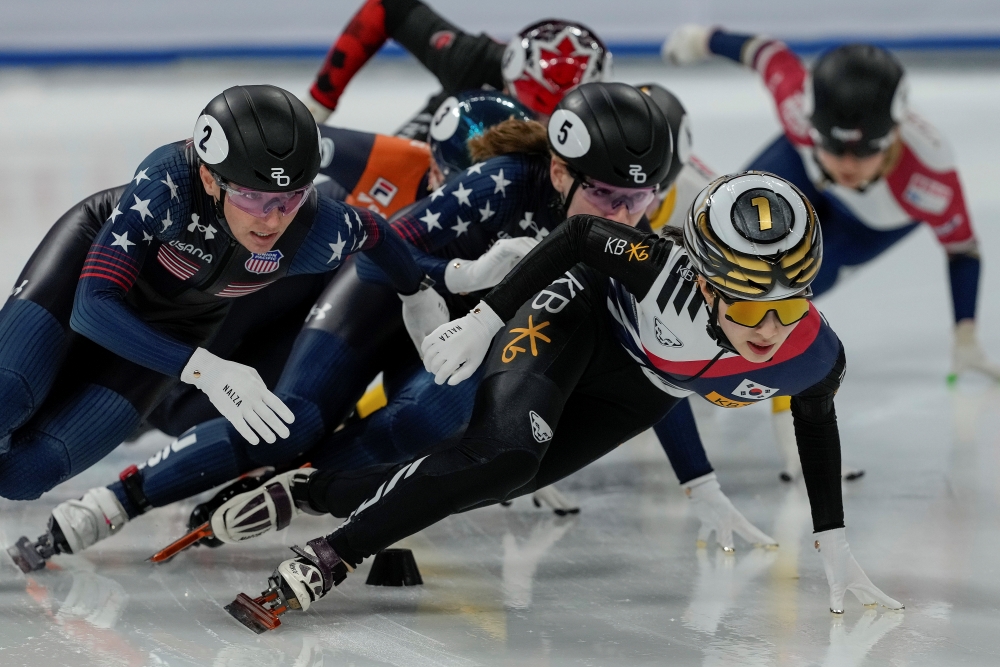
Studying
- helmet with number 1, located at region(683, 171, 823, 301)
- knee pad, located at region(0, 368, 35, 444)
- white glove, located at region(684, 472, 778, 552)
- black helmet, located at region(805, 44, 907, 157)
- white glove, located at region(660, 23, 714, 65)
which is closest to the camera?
helmet with number 1, located at region(683, 171, 823, 301)

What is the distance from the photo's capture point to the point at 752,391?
3.14 meters

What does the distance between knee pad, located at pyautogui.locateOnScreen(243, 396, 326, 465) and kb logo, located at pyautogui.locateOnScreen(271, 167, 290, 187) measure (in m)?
0.75

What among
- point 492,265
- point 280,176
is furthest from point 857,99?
point 280,176

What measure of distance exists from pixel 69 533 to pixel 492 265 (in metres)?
1.32

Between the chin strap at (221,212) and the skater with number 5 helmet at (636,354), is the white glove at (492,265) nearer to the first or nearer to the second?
the skater with number 5 helmet at (636,354)

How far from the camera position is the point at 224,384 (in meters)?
2.95

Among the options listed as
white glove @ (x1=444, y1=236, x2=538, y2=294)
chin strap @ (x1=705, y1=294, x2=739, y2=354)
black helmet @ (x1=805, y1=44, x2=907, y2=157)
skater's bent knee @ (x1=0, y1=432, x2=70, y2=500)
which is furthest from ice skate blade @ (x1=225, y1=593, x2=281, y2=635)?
black helmet @ (x1=805, y1=44, x2=907, y2=157)

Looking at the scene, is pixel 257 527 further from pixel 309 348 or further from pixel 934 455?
pixel 934 455

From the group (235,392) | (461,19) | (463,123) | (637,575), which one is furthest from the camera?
(461,19)

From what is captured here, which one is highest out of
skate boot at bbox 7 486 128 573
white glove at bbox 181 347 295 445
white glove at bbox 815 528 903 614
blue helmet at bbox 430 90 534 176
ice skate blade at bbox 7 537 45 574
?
blue helmet at bbox 430 90 534 176

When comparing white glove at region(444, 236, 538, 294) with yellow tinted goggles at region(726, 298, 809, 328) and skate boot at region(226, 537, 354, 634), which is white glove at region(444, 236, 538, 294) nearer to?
yellow tinted goggles at region(726, 298, 809, 328)

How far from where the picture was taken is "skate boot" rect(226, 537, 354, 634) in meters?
2.98

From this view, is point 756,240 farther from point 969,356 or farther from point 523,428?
point 969,356

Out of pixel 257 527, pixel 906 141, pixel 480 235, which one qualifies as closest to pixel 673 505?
pixel 480 235
